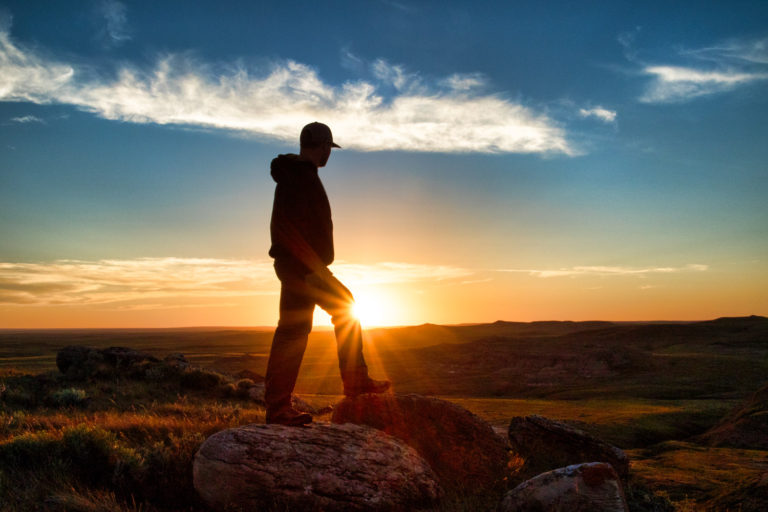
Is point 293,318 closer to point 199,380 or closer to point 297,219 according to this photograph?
point 297,219

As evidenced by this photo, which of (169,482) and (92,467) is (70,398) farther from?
(169,482)

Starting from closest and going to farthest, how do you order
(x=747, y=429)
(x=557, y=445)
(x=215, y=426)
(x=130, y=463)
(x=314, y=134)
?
(x=130, y=463)
(x=314, y=134)
(x=215, y=426)
(x=557, y=445)
(x=747, y=429)

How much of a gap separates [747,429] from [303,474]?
49.0ft

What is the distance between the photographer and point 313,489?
4637 millimetres

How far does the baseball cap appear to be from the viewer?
5.99 meters

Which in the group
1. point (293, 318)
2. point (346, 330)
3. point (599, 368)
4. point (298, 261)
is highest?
point (298, 261)

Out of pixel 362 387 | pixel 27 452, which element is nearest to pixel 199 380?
pixel 27 452

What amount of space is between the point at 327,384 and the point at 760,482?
3704 centimetres

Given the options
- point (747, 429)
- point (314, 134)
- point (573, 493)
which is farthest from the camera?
point (747, 429)

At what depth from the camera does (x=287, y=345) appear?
19.0ft

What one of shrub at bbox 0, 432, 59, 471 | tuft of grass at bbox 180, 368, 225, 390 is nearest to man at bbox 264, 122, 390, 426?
shrub at bbox 0, 432, 59, 471

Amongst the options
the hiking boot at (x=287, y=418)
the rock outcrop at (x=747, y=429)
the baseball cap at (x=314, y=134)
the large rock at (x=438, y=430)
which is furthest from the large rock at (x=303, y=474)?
the rock outcrop at (x=747, y=429)

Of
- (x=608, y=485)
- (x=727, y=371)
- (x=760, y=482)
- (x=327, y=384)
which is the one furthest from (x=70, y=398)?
(x=727, y=371)

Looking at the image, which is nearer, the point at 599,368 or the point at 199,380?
the point at 199,380
